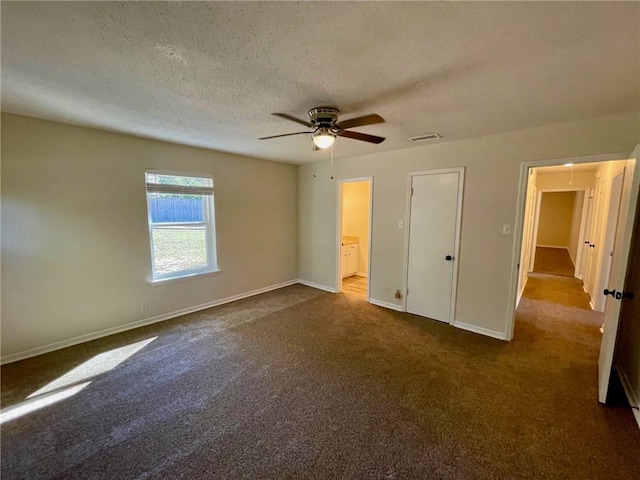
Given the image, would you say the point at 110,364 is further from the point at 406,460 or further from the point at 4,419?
the point at 406,460

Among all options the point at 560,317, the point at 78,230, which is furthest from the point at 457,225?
the point at 78,230

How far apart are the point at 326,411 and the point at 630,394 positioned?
2.55 meters

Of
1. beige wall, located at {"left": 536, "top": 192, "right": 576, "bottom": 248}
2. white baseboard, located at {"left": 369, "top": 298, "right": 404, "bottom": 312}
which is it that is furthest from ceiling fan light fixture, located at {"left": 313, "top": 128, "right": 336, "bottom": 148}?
beige wall, located at {"left": 536, "top": 192, "right": 576, "bottom": 248}

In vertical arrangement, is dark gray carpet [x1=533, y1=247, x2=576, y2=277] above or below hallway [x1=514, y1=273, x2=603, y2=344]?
above

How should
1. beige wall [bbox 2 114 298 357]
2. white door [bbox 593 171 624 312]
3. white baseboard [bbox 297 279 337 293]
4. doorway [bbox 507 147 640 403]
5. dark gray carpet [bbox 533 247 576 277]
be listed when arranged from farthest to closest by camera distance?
dark gray carpet [bbox 533 247 576 277] → white baseboard [bbox 297 279 337 293] → white door [bbox 593 171 624 312] → beige wall [bbox 2 114 298 357] → doorway [bbox 507 147 640 403]

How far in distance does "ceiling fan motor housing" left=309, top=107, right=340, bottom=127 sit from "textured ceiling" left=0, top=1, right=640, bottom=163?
0.25ft

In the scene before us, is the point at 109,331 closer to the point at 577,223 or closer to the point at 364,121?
the point at 364,121

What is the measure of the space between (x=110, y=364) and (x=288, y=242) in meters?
3.40

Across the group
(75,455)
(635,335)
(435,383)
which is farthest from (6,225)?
(635,335)

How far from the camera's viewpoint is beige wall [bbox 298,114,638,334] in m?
2.73

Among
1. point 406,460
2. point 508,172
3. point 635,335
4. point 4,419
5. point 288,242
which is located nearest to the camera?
point 406,460

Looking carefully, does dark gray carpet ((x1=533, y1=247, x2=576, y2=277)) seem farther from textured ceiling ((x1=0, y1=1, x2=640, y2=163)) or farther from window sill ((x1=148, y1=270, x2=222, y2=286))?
window sill ((x1=148, y1=270, x2=222, y2=286))

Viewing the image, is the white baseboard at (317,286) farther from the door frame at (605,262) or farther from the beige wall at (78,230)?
the door frame at (605,262)

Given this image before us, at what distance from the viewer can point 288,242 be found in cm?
552
